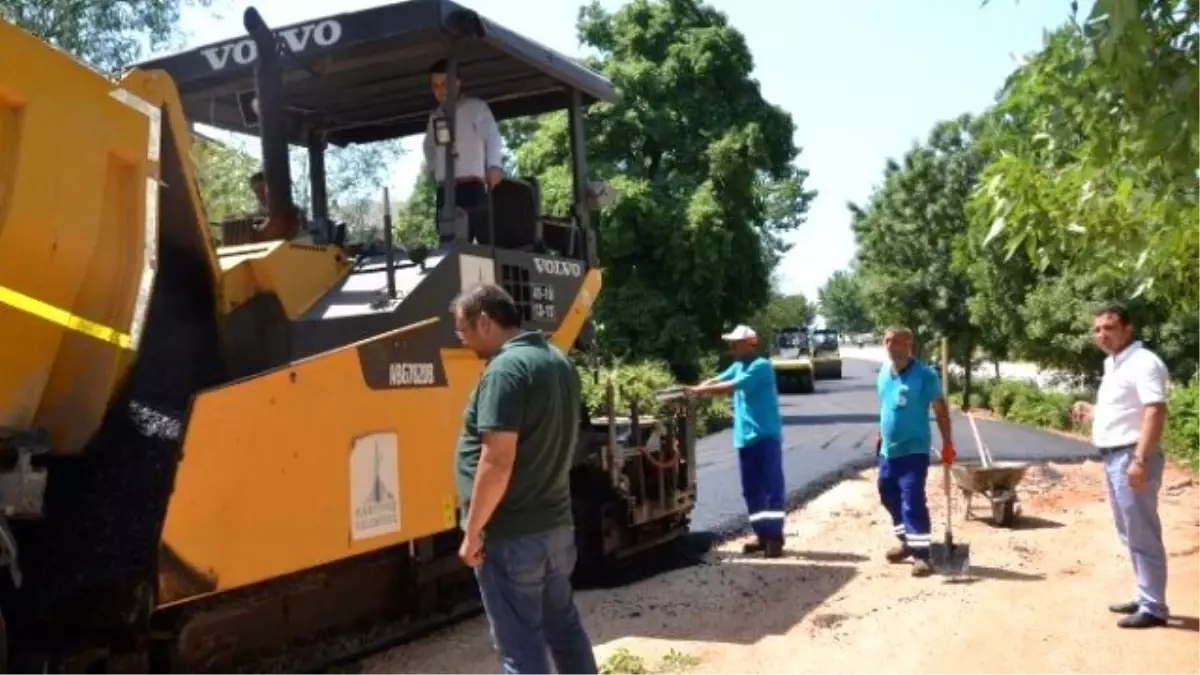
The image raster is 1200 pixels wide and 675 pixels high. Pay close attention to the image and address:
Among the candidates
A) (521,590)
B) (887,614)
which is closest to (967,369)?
(887,614)

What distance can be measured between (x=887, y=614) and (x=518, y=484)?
134 inches

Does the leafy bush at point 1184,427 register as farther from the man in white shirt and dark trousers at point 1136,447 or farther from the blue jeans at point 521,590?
the blue jeans at point 521,590

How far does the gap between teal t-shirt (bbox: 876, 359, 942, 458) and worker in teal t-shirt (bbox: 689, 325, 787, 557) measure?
2.90 ft

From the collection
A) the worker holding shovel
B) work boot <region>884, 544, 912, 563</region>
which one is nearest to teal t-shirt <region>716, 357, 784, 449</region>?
the worker holding shovel

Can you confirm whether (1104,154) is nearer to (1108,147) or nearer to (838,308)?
(1108,147)

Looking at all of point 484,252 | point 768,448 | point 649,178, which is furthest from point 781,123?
point 484,252

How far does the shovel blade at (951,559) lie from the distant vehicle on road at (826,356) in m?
40.8

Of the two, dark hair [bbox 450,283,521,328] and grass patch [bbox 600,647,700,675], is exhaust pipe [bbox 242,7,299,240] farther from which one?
grass patch [bbox 600,647,700,675]

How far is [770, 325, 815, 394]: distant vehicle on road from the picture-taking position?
38062 mm

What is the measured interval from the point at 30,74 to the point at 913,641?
4641 mm

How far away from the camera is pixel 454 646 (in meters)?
6.16

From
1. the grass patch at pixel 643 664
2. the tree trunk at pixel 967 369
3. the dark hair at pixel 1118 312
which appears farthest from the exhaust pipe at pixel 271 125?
the tree trunk at pixel 967 369

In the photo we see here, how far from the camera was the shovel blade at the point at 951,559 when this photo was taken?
25.5 ft

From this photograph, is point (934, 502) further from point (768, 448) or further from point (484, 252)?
point (484, 252)
